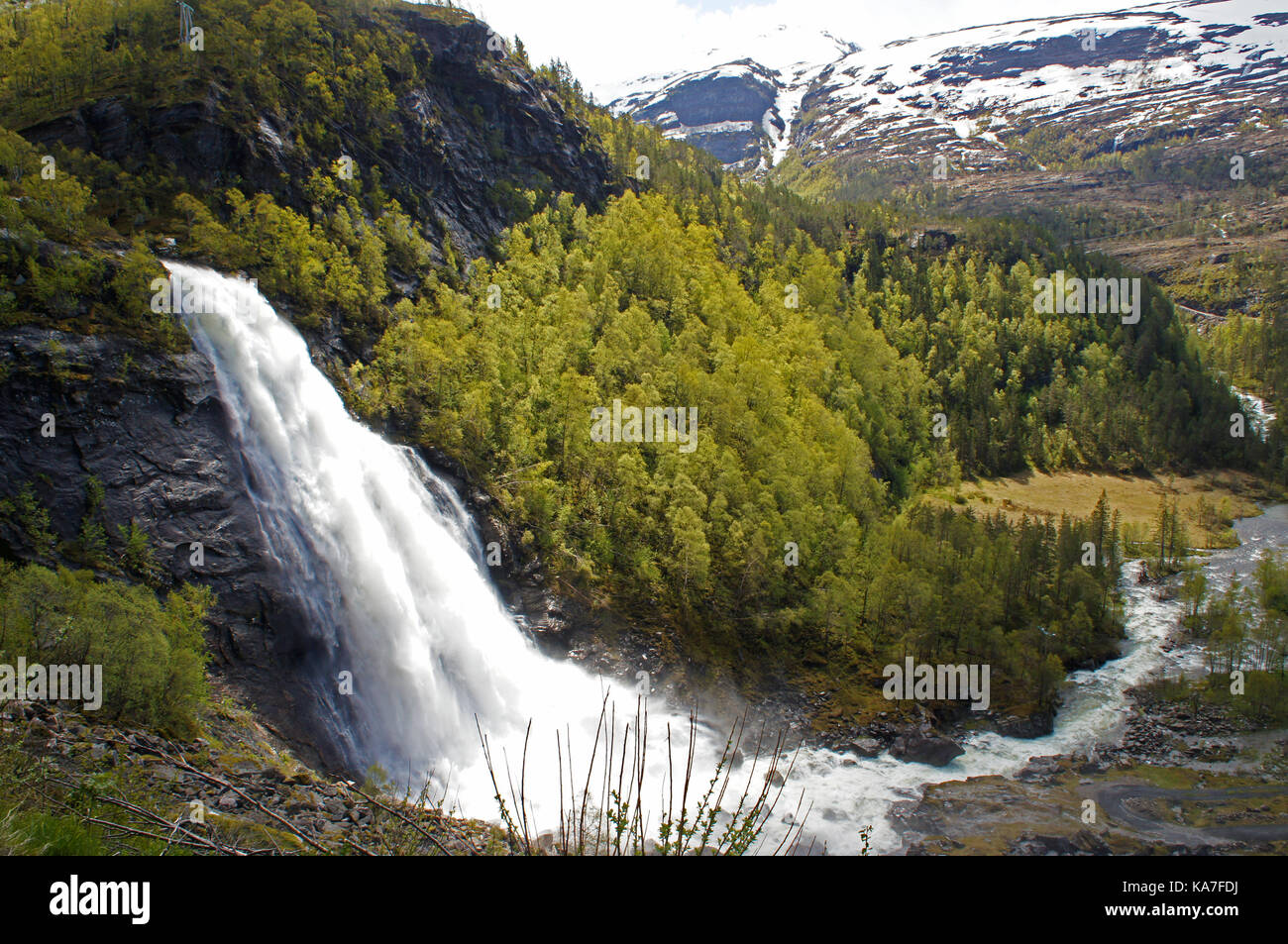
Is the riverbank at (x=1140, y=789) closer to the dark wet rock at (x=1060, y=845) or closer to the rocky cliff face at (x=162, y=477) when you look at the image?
the dark wet rock at (x=1060, y=845)

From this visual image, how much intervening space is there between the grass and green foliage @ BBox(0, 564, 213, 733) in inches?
3441

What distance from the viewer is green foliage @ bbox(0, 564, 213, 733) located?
18828 mm

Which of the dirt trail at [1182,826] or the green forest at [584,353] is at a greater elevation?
the green forest at [584,353]

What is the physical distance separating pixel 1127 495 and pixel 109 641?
12378cm

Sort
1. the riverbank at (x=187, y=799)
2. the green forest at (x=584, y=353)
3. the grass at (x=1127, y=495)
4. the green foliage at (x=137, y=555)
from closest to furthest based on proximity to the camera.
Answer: the riverbank at (x=187, y=799) < the green foliage at (x=137, y=555) < the green forest at (x=584, y=353) < the grass at (x=1127, y=495)

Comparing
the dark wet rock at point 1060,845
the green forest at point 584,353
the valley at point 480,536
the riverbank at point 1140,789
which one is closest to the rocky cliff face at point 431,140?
the valley at point 480,536

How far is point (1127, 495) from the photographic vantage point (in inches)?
4331

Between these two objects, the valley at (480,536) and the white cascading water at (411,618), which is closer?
the valley at (480,536)

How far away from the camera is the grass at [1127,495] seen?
95688 mm

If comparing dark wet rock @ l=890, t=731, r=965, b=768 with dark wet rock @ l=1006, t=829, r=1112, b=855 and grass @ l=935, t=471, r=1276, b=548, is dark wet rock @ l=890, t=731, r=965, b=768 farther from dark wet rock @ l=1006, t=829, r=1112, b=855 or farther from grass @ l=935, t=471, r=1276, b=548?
grass @ l=935, t=471, r=1276, b=548

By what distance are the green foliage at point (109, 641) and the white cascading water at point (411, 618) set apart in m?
7.51

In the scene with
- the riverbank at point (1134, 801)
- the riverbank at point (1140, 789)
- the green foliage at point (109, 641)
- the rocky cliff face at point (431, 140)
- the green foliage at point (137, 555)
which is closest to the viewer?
the green foliage at point (109, 641)

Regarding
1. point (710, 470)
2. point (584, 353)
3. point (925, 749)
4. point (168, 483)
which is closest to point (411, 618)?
point (168, 483)
